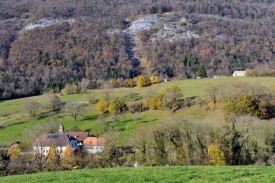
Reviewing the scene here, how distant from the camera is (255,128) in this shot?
1673 inches

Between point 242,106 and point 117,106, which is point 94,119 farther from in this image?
point 242,106

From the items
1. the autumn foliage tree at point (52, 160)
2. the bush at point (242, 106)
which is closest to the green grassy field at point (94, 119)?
the bush at point (242, 106)

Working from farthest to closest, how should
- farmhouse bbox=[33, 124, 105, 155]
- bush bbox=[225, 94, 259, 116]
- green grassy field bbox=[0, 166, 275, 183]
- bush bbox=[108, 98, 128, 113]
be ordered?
1. bush bbox=[108, 98, 128, 113]
2. bush bbox=[225, 94, 259, 116]
3. farmhouse bbox=[33, 124, 105, 155]
4. green grassy field bbox=[0, 166, 275, 183]

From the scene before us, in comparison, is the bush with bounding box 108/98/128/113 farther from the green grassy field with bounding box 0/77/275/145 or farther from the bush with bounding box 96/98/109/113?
the green grassy field with bounding box 0/77/275/145

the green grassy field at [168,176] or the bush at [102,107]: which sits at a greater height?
the green grassy field at [168,176]

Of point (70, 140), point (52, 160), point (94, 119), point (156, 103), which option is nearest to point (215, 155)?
point (52, 160)

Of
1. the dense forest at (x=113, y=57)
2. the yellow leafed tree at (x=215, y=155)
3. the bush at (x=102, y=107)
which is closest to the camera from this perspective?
the yellow leafed tree at (x=215, y=155)

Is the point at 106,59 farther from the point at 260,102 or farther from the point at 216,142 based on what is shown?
the point at 216,142

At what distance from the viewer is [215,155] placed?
37406mm

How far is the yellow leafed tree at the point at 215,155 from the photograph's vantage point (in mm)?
36375

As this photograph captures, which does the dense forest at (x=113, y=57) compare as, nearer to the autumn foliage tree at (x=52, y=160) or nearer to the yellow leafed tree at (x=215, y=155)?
the autumn foliage tree at (x=52, y=160)

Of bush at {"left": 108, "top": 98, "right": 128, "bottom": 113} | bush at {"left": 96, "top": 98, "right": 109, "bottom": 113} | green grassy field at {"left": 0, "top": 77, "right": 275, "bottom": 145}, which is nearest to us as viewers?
green grassy field at {"left": 0, "top": 77, "right": 275, "bottom": 145}

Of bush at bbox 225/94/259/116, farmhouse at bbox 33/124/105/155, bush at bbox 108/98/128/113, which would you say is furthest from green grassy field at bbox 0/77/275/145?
farmhouse at bbox 33/124/105/155

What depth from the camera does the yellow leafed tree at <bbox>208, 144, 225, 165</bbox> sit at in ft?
119
